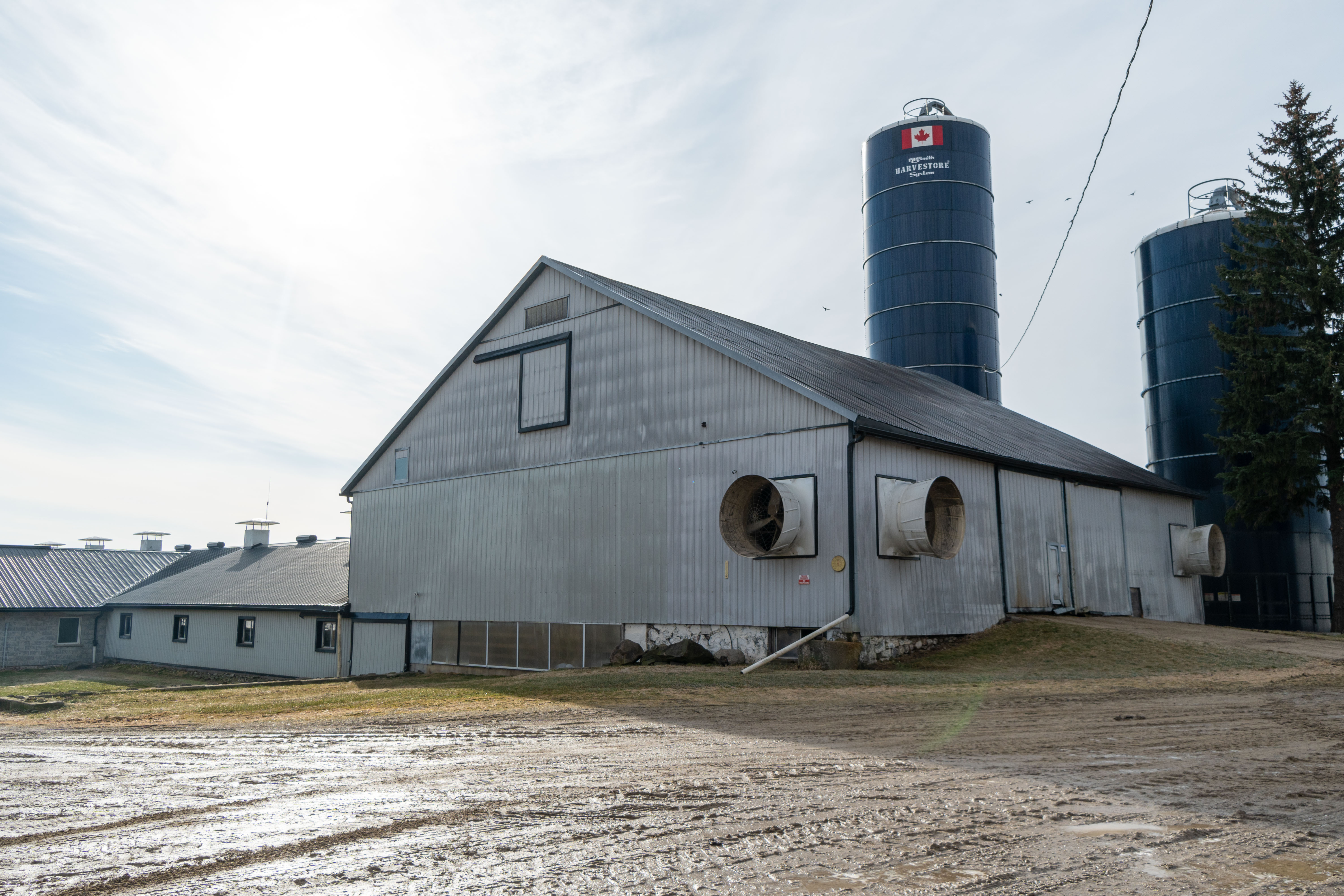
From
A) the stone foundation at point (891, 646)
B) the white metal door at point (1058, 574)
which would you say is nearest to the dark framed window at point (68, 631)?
the stone foundation at point (891, 646)

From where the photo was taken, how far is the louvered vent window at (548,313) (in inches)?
893

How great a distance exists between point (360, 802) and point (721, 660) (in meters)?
12.3

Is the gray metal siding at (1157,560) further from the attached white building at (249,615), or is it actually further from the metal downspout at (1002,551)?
the attached white building at (249,615)

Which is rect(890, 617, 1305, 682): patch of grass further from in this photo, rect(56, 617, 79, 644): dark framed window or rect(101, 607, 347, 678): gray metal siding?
rect(56, 617, 79, 644): dark framed window

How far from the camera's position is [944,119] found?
113 ft

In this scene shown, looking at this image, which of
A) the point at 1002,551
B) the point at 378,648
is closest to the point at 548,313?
the point at 378,648

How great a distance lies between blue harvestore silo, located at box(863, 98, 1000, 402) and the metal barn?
581 cm

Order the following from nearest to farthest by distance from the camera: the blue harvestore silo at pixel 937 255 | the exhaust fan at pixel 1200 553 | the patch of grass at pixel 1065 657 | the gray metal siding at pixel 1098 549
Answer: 1. the patch of grass at pixel 1065 657
2. the gray metal siding at pixel 1098 549
3. the exhaust fan at pixel 1200 553
4. the blue harvestore silo at pixel 937 255

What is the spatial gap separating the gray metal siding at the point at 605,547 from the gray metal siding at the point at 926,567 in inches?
17.6

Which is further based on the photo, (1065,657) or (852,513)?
(1065,657)

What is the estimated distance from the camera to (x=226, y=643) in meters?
32.8

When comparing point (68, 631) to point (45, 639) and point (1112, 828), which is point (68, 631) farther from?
point (1112, 828)

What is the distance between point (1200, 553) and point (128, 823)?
91.0 feet

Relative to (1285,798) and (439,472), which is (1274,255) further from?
(1285,798)
